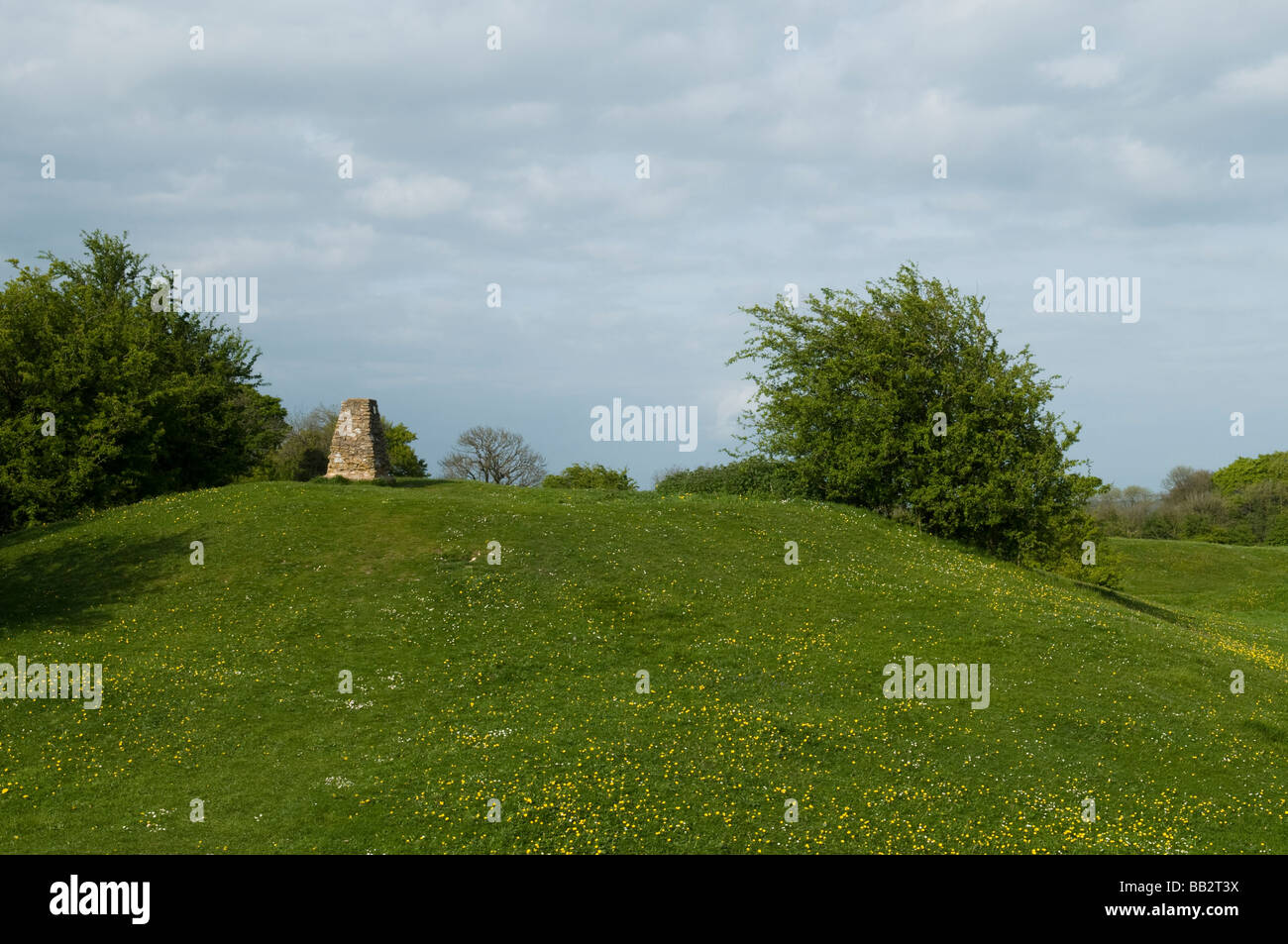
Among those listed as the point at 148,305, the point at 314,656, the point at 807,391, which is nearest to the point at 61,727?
the point at 314,656

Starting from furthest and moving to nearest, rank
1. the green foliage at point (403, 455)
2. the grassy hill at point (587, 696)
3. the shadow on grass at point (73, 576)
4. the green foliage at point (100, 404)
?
the green foliage at point (403, 455) < the green foliage at point (100, 404) < the shadow on grass at point (73, 576) < the grassy hill at point (587, 696)

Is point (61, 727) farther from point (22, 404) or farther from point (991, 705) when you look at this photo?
point (22, 404)

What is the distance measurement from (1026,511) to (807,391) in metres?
12.9

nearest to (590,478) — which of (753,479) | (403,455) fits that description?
(403,455)

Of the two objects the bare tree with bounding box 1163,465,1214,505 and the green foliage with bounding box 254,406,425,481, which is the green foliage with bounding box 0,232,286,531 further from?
the bare tree with bounding box 1163,465,1214,505

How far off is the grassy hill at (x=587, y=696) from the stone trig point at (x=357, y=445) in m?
8.74

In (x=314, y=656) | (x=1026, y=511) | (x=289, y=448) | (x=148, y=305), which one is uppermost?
(x=148, y=305)

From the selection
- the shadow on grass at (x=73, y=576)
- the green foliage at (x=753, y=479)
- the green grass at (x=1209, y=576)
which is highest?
the green foliage at (x=753, y=479)

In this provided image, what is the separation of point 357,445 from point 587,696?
29640 millimetres

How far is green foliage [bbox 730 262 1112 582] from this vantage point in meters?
43.9

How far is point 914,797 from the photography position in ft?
66.4

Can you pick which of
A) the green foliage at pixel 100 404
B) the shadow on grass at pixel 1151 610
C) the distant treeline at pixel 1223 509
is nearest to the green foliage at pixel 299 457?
the green foliage at pixel 100 404

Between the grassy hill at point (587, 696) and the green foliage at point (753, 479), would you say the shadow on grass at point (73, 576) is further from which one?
the green foliage at point (753, 479)

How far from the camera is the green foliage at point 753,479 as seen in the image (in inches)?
1959
